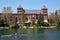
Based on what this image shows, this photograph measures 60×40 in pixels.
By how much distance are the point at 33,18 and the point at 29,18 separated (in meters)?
1.78

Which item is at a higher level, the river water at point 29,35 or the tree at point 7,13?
the tree at point 7,13

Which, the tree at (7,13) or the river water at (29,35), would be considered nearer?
the river water at (29,35)

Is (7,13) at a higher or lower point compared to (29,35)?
higher

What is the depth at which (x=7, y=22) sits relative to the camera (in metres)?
67.9

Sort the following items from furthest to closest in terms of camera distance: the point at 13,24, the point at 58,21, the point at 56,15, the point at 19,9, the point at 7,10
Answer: the point at 19,9
the point at 56,15
the point at 58,21
the point at 7,10
the point at 13,24

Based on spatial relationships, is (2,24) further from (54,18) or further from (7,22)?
(54,18)

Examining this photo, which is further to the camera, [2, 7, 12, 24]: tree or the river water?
[2, 7, 12, 24]: tree

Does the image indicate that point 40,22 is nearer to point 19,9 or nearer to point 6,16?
point 6,16

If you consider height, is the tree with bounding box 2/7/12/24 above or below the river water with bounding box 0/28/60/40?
above

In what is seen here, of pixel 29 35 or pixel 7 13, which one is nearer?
pixel 29 35

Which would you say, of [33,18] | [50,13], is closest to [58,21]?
[50,13]

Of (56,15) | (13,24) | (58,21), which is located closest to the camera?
(13,24)

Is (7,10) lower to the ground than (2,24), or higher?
higher

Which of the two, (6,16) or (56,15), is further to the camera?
(56,15)
